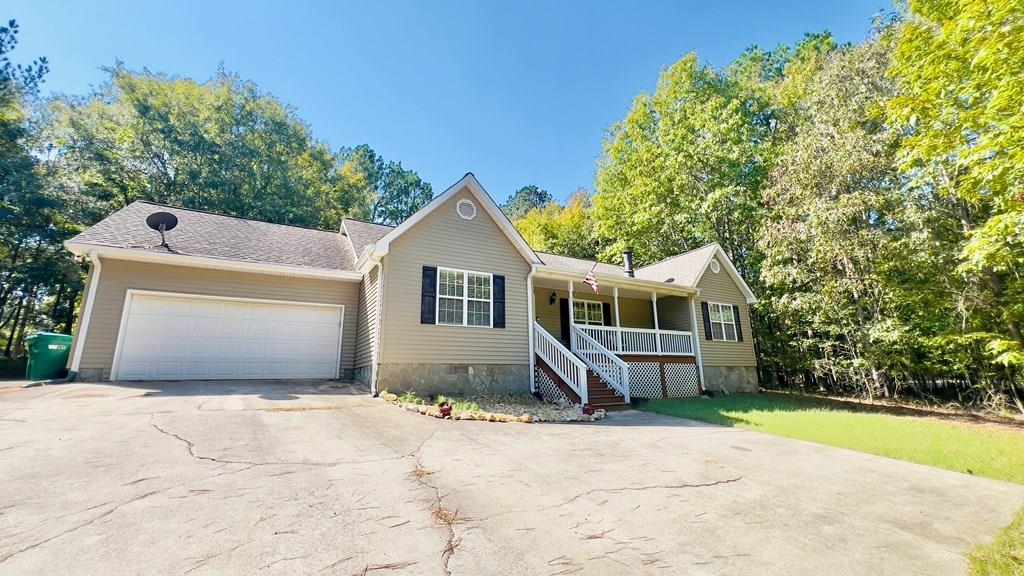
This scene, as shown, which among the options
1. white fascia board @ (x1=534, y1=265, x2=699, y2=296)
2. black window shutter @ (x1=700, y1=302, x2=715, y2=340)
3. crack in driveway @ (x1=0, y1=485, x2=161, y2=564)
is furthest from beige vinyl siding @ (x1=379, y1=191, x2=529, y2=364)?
black window shutter @ (x1=700, y1=302, x2=715, y2=340)

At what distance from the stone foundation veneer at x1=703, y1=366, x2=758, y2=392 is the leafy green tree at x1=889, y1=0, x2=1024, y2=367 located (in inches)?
251

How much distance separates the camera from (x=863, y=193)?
546 inches

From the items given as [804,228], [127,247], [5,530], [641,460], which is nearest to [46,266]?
[127,247]

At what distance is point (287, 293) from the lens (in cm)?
1070

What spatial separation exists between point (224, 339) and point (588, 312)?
1148 cm

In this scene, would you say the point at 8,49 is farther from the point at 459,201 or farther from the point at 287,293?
the point at 459,201

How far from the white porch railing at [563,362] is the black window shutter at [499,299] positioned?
1.13 metres

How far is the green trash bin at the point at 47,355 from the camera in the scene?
9.38 meters

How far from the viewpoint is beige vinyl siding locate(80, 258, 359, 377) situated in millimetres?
9047

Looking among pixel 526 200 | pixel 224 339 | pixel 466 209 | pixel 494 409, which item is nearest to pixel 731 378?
pixel 494 409

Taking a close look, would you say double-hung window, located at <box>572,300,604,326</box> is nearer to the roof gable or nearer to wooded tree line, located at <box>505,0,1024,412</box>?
the roof gable

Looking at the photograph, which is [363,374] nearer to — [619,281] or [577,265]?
[619,281]

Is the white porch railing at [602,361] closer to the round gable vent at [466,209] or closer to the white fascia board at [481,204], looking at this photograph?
→ the white fascia board at [481,204]

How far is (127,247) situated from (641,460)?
11834mm
